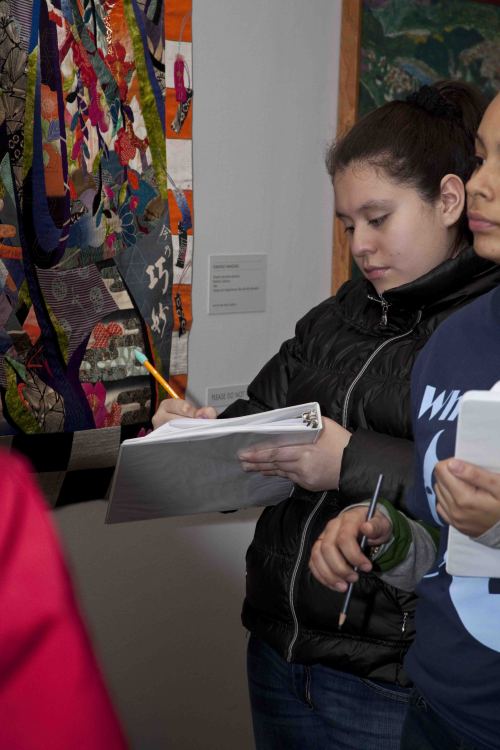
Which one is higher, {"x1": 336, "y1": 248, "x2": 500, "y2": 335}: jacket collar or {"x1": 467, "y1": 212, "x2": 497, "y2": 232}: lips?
{"x1": 467, "y1": 212, "x2": 497, "y2": 232}: lips

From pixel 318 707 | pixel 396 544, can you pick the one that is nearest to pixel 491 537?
pixel 396 544

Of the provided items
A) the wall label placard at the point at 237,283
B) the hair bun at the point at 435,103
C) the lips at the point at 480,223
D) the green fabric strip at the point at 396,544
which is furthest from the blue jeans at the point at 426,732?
the wall label placard at the point at 237,283

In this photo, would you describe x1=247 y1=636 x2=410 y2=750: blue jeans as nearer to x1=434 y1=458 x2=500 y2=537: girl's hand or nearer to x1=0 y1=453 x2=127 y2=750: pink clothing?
x1=434 y1=458 x2=500 y2=537: girl's hand

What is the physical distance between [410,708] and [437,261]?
0.62 meters

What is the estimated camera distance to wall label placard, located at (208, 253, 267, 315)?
6.61 feet

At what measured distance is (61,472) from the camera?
1.83 m

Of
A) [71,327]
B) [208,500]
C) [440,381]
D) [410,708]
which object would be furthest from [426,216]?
[71,327]

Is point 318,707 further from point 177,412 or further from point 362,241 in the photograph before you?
point 362,241

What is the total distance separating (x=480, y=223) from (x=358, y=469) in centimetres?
40

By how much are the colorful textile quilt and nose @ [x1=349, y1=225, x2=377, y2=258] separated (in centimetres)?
68

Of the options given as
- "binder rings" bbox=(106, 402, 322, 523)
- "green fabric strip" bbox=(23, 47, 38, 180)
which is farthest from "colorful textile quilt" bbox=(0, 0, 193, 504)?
"binder rings" bbox=(106, 402, 322, 523)

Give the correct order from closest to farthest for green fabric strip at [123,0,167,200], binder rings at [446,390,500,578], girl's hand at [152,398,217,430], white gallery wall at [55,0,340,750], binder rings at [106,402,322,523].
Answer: binder rings at [446,390,500,578], binder rings at [106,402,322,523], girl's hand at [152,398,217,430], green fabric strip at [123,0,167,200], white gallery wall at [55,0,340,750]

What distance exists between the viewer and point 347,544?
3.28ft

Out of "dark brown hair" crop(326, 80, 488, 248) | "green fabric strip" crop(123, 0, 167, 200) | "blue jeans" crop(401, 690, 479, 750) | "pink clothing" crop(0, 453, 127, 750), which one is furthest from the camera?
"green fabric strip" crop(123, 0, 167, 200)
